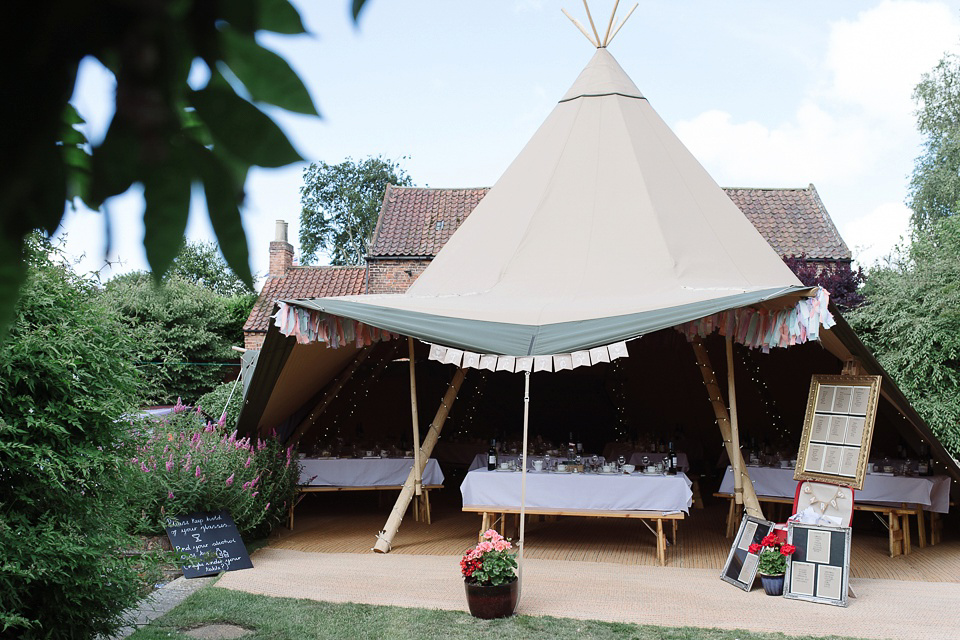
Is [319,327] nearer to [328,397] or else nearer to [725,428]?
[328,397]

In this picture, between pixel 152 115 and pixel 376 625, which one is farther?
pixel 376 625

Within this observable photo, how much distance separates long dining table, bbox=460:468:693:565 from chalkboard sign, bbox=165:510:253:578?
175 cm

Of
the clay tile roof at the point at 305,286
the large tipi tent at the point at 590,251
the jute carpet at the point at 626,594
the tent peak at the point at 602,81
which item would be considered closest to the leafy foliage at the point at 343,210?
the clay tile roof at the point at 305,286

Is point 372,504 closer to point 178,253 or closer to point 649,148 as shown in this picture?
point 649,148

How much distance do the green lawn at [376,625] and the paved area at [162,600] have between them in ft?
0.28

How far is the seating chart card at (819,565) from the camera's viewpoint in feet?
17.6

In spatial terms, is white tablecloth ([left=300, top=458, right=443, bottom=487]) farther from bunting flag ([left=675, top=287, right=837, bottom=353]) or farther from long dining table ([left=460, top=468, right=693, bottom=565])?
bunting flag ([left=675, top=287, right=837, bottom=353])

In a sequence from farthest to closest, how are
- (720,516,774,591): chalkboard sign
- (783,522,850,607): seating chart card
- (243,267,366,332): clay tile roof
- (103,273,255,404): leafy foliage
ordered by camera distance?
(243,267,366,332): clay tile roof → (103,273,255,404): leafy foliage → (720,516,774,591): chalkboard sign → (783,522,850,607): seating chart card

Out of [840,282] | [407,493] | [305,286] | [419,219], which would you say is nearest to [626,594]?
[407,493]

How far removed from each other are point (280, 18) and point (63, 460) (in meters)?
3.63

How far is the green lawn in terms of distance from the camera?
15.0 ft

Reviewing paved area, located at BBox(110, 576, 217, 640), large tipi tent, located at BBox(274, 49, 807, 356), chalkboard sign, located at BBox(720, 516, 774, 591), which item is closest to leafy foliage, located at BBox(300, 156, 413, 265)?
large tipi tent, located at BBox(274, 49, 807, 356)

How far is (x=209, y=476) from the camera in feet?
20.9

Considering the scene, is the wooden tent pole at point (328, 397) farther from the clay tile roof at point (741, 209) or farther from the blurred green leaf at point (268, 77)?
the blurred green leaf at point (268, 77)
